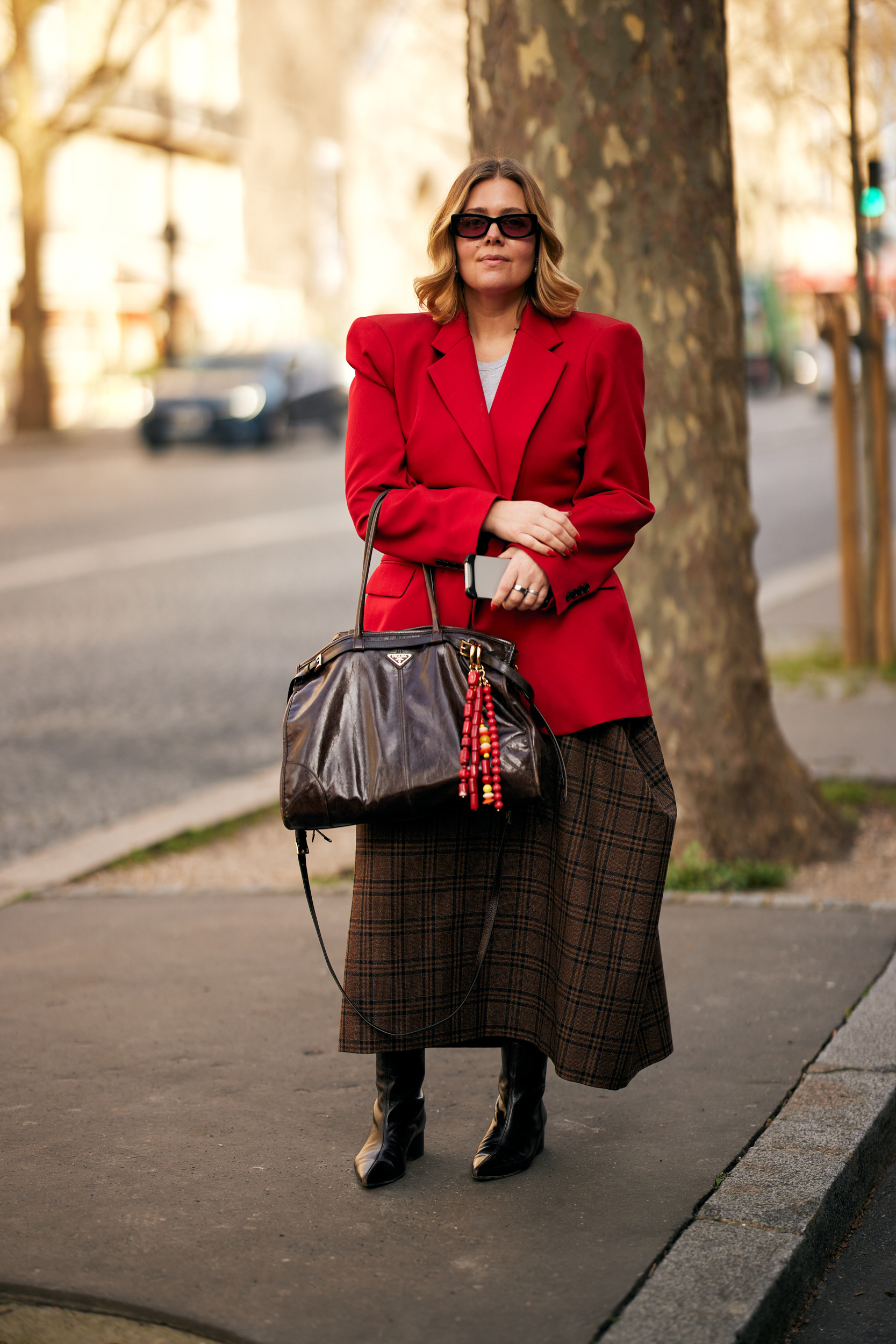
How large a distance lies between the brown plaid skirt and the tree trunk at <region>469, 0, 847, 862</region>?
6.92ft

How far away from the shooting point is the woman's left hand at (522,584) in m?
2.91

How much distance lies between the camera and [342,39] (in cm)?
5784

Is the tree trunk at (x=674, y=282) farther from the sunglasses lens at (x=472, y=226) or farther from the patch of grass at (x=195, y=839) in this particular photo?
the sunglasses lens at (x=472, y=226)

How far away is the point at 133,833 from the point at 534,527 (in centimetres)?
340

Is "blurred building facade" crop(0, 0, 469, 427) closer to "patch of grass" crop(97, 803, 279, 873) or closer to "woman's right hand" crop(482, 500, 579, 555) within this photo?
"patch of grass" crop(97, 803, 279, 873)

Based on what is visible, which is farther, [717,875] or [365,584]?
[717,875]

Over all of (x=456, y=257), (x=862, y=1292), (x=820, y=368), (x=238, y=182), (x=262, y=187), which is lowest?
(x=862, y=1292)

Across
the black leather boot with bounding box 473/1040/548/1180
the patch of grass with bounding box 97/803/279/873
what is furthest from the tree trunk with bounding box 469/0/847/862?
the black leather boot with bounding box 473/1040/548/1180

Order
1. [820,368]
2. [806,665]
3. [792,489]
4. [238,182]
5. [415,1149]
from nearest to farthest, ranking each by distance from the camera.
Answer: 1. [415,1149]
2. [806,665]
3. [792,489]
4. [820,368]
5. [238,182]

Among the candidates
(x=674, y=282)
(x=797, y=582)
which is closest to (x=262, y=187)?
(x=797, y=582)

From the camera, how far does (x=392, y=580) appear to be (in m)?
3.09

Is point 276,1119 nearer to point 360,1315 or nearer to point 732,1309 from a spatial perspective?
point 360,1315

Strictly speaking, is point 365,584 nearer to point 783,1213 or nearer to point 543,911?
point 543,911

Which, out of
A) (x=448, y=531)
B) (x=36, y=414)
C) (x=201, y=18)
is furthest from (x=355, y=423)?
(x=201, y=18)
